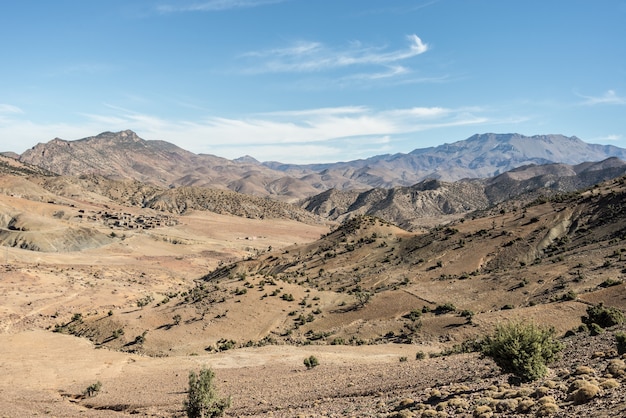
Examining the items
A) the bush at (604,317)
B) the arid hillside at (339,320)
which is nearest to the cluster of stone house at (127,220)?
the arid hillside at (339,320)

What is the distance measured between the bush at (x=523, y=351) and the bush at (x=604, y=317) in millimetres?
10129

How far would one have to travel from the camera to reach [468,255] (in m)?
56.3

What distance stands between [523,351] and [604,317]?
12441mm

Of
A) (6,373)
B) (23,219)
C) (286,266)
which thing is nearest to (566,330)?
(6,373)

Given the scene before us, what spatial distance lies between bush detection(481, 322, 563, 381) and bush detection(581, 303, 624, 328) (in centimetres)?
1013

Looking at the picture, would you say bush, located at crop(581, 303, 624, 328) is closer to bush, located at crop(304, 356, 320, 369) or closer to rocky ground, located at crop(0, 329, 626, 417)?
rocky ground, located at crop(0, 329, 626, 417)

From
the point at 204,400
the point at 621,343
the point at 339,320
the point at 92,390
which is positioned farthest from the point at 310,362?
the point at 621,343

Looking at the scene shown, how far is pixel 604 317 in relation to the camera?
80.6 feet

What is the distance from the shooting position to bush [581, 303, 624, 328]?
2422 cm

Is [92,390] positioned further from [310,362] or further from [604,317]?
[604,317]

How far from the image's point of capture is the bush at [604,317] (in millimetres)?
24219

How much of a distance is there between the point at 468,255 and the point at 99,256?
73.4 meters

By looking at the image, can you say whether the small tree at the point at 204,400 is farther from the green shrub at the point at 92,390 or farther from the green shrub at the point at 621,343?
the green shrub at the point at 621,343

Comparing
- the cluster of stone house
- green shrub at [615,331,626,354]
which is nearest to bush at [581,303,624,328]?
green shrub at [615,331,626,354]
